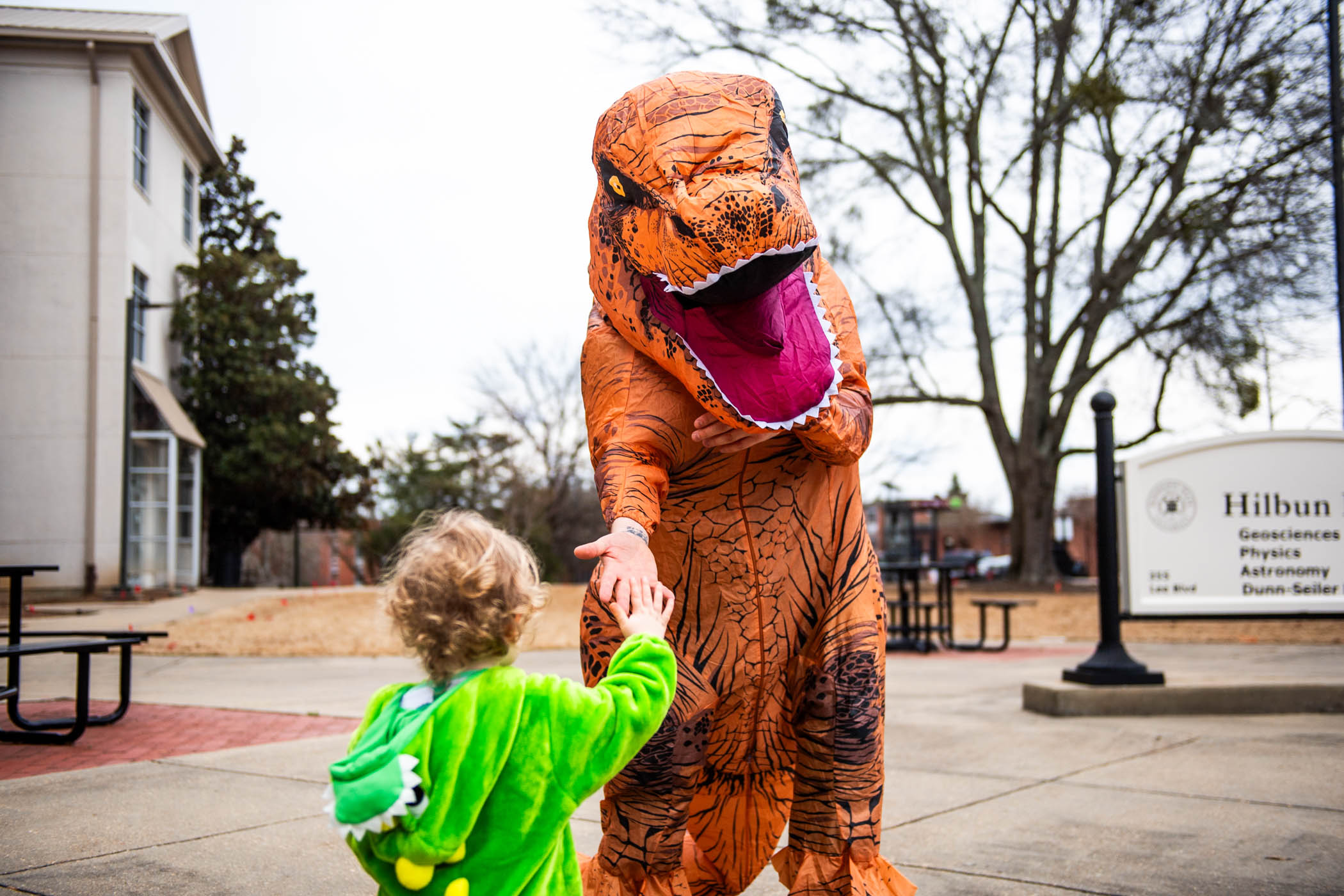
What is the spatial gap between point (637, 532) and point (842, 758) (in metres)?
0.62

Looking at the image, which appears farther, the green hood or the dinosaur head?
the dinosaur head

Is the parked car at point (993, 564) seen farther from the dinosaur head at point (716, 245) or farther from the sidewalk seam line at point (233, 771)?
the dinosaur head at point (716, 245)

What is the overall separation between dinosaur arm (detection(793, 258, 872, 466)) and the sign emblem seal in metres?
5.34

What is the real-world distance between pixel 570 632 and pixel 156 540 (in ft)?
27.5

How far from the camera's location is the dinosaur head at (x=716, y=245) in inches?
69.1

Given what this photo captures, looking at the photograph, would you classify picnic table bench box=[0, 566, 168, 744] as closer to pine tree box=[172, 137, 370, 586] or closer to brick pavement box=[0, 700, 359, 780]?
brick pavement box=[0, 700, 359, 780]

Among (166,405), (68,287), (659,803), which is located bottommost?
(659,803)

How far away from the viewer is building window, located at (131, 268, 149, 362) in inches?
674

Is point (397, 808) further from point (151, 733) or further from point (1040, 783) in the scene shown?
point (151, 733)

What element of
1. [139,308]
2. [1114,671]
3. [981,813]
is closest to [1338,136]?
[1114,671]

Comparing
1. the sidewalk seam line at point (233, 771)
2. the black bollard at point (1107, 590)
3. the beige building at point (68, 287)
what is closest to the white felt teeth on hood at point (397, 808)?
the sidewalk seam line at point (233, 771)

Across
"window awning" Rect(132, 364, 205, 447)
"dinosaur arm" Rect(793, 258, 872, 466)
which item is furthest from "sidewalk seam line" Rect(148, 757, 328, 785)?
"window awning" Rect(132, 364, 205, 447)

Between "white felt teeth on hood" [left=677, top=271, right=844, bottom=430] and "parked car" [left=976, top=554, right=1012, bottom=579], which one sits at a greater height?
"white felt teeth on hood" [left=677, top=271, right=844, bottom=430]

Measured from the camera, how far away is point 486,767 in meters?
1.57
